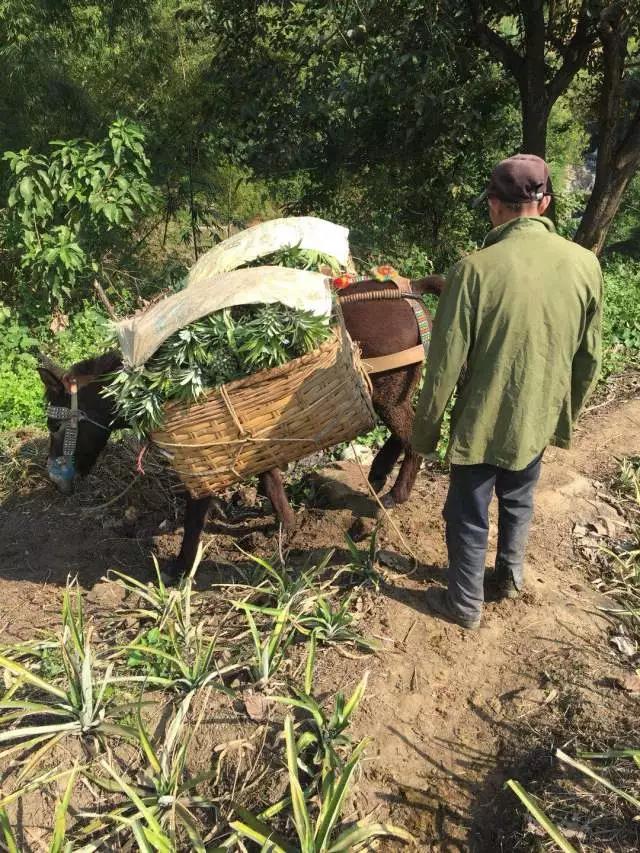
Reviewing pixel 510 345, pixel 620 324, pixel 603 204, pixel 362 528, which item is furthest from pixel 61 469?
pixel 603 204

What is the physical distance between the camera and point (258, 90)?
788 cm

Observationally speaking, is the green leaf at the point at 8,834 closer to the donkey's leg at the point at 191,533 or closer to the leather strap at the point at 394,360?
the donkey's leg at the point at 191,533

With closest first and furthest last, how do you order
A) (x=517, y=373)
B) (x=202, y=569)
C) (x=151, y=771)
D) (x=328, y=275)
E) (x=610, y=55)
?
(x=151, y=771)
(x=517, y=373)
(x=328, y=275)
(x=202, y=569)
(x=610, y=55)

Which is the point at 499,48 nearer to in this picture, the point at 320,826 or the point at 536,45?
the point at 536,45

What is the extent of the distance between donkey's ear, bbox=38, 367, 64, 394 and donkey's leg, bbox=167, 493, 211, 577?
102cm

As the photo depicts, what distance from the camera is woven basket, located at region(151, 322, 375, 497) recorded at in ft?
9.21

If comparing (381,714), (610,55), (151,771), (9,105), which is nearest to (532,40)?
(610,55)

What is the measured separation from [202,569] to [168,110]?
696cm

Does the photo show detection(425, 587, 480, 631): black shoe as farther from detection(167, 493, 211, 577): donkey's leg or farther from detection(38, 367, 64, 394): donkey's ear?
detection(38, 367, 64, 394): donkey's ear

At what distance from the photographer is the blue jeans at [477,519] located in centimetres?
280

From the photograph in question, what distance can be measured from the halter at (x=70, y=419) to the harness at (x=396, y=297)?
1.59 meters

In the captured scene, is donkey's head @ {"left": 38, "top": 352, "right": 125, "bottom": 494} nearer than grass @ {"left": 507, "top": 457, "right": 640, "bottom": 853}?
No

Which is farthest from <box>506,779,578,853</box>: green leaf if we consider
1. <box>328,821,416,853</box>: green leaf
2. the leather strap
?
the leather strap

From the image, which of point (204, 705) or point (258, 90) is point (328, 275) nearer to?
point (204, 705)
